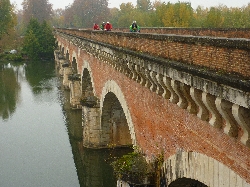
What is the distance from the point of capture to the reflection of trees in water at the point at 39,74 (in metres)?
35.7

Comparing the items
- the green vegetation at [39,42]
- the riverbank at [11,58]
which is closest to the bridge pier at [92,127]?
the green vegetation at [39,42]

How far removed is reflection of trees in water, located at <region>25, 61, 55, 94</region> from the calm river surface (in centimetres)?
235

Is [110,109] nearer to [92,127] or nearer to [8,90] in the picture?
[92,127]

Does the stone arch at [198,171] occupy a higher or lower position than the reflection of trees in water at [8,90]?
higher

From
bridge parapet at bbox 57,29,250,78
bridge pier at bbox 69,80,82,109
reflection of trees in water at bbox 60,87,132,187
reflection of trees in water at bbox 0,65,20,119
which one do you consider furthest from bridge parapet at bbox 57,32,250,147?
reflection of trees in water at bbox 0,65,20,119

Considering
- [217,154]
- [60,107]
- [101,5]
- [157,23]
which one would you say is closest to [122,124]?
[60,107]

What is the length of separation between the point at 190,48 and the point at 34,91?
29.9 meters

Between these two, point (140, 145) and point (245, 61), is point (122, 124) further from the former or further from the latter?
point (245, 61)

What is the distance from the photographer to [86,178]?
→ 1599cm

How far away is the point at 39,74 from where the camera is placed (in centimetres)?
4478

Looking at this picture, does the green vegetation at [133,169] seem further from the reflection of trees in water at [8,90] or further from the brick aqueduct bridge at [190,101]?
the reflection of trees in water at [8,90]

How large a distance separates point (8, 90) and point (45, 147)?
17919mm

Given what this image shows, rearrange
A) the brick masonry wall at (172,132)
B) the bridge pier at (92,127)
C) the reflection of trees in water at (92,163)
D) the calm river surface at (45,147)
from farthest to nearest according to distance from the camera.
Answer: the bridge pier at (92,127)
the calm river surface at (45,147)
the reflection of trees in water at (92,163)
the brick masonry wall at (172,132)

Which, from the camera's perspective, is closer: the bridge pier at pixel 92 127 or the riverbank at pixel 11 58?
the bridge pier at pixel 92 127
